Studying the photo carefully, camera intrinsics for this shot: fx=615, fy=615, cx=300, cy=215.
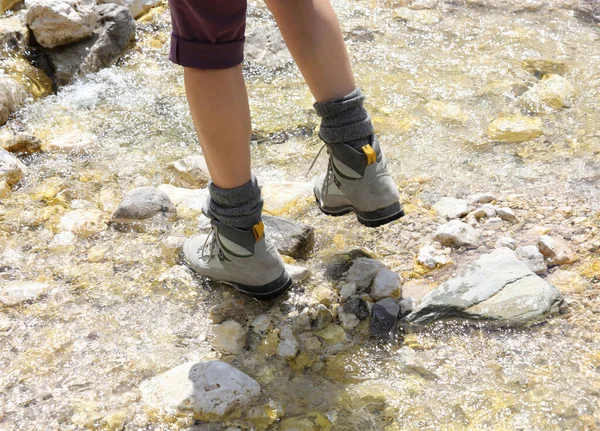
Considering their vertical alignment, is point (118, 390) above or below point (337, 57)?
below

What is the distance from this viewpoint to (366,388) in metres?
1.57

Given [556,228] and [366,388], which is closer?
[366,388]

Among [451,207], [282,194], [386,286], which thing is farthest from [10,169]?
[451,207]

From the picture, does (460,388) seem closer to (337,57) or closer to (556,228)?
(556,228)

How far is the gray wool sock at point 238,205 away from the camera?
1702 mm

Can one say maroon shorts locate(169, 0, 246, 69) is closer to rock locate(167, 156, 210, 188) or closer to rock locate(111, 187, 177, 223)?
rock locate(111, 187, 177, 223)

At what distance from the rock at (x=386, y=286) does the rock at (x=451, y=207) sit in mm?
405

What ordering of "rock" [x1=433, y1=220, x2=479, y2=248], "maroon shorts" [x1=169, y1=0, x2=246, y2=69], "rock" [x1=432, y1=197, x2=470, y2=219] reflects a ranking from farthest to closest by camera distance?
"rock" [x1=432, y1=197, x2=470, y2=219]
"rock" [x1=433, y1=220, x2=479, y2=248]
"maroon shorts" [x1=169, y1=0, x2=246, y2=69]

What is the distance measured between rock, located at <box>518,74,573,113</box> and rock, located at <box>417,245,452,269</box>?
1187 mm

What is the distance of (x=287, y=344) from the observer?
173 cm

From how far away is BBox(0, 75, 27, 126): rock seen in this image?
2.88 meters

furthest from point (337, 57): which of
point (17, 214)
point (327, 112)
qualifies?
point (17, 214)

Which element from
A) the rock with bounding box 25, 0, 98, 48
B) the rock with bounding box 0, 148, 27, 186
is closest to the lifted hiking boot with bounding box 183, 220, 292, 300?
the rock with bounding box 0, 148, 27, 186

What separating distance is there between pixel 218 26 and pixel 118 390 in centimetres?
94
